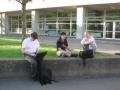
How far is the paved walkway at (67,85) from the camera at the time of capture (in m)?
9.74

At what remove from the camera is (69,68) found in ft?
38.2

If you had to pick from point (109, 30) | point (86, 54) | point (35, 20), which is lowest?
point (86, 54)

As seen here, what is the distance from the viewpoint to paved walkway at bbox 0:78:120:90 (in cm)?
974

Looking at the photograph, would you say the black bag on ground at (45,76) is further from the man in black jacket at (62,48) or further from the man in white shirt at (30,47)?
the man in black jacket at (62,48)

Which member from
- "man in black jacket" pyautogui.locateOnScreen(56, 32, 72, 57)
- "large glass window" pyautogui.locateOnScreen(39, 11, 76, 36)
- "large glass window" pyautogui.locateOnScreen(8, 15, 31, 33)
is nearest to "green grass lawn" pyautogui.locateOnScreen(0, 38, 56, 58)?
"man in black jacket" pyautogui.locateOnScreen(56, 32, 72, 57)

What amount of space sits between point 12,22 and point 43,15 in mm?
9286

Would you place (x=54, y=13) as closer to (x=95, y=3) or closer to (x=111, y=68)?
(x=95, y=3)

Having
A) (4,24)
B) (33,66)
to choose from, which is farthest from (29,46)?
(4,24)

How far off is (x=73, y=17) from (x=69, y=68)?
111 feet

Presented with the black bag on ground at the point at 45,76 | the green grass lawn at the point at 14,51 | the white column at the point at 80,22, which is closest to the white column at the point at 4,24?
the white column at the point at 80,22

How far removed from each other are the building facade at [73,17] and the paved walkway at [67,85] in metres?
25.3

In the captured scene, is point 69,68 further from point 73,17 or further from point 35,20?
point 35,20

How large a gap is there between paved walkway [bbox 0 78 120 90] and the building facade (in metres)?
25.3

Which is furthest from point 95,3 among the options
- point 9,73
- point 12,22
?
point 9,73
